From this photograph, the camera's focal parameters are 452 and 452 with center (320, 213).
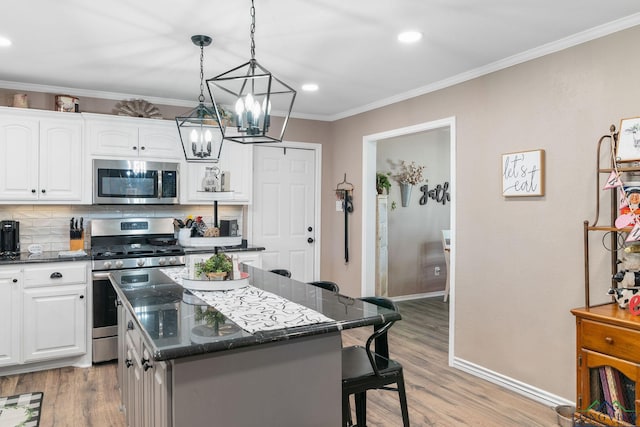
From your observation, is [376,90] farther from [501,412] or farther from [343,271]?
[501,412]

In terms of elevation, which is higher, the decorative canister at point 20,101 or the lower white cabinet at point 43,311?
the decorative canister at point 20,101

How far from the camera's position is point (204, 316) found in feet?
6.46

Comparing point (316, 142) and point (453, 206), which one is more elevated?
point (316, 142)

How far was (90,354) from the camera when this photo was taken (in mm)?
3949

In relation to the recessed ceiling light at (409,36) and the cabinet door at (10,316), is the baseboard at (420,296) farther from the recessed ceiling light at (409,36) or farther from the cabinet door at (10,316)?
the cabinet door at (10,316)

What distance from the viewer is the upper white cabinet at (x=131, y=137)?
4.19 metres

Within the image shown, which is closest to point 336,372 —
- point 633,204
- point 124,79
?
point 633,204

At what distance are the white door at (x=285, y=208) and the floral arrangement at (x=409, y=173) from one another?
1.45 metres

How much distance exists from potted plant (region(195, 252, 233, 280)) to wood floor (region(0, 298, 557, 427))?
1.27 m

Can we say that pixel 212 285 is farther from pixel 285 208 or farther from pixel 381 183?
pixel 381 183

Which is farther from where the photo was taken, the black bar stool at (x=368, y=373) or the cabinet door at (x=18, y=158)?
the cabinet door at (x=18, y=158)

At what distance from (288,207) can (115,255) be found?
2.17 meters

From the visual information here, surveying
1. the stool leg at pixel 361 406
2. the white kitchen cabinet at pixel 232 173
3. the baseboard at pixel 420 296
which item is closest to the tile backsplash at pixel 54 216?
the white kitchen cabinet at pixel 232 173

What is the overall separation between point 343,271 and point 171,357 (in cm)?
413
